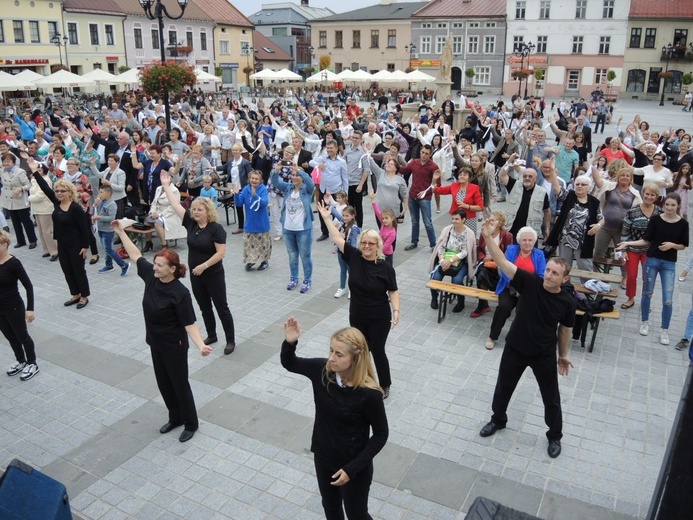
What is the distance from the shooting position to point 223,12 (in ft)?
203

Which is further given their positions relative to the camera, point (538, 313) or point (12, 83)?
point (12, 83)

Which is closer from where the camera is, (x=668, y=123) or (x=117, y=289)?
(x=117, y=289)

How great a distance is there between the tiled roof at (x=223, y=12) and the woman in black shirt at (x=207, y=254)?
194ft

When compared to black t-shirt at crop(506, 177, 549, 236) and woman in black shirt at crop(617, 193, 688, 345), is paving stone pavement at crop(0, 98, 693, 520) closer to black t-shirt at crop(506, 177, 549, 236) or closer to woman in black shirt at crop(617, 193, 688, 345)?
woman in black shirt at crop(617, 193, 688, 345)

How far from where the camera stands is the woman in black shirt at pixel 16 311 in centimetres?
618

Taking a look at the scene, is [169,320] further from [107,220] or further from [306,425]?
[107,220]

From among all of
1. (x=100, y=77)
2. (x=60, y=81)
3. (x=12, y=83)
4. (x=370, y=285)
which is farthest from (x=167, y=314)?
(x=100, y=77)

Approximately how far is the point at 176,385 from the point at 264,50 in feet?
237

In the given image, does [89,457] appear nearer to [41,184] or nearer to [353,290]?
[353,290]

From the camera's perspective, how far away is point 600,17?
2120 inches

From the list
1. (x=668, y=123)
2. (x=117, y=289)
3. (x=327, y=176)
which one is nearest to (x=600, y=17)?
(x=668, y=123)

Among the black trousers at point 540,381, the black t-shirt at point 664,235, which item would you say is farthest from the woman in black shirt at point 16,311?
the black t-shirt at point 664,235

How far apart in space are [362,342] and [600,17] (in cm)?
6013

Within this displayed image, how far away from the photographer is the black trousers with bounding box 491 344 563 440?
198 inches
